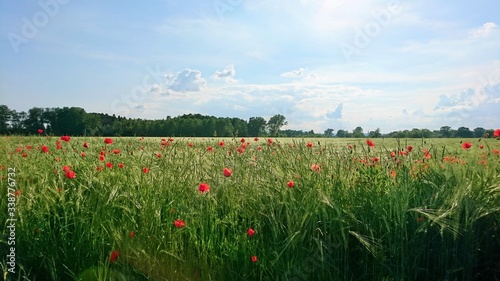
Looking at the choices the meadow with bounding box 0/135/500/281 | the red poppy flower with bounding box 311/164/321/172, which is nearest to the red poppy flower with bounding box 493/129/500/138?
the meadow with bounding box 0/135/500/281

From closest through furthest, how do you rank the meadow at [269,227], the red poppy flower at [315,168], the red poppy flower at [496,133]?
the meadow at [269,227] → the red poppy flower at [315,168] → the red poppy flower at [496,133]

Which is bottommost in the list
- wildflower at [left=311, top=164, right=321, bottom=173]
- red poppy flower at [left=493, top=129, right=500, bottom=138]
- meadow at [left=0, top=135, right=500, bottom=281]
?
meadow at [left=0, top=135, right=500, bottom=281]

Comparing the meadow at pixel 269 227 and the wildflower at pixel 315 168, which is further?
the wildflower at pixel 315 168

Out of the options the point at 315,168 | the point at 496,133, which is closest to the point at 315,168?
the point at 315,168

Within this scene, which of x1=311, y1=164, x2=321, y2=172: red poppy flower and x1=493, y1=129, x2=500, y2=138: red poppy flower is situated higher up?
x1=493, y1=129, x2=500, y2=138: red poppy flower

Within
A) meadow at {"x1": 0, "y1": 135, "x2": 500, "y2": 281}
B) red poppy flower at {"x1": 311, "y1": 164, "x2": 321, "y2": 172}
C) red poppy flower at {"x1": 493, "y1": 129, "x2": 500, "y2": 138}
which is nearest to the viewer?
meadow at {"x1": 0, "y1": 135, "x2": 500, "y2": 281}

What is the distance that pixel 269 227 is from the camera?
3014mm

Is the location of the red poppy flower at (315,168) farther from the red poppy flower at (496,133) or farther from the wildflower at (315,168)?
the red poppy flower at (496,133)

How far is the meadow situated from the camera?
2.74 metres

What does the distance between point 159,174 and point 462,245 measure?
282cm

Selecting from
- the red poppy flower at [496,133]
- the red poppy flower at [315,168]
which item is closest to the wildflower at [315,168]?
the red poppy flower at [315,168]

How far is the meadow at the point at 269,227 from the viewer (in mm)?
2742

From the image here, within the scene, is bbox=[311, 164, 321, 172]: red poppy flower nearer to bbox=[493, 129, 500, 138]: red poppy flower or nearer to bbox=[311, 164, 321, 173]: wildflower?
bbox=[311, 164, 321, 173]: wildflower

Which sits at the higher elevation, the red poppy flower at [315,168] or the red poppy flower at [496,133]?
the red poppy flower at [496,133]
